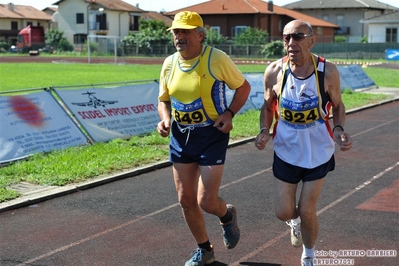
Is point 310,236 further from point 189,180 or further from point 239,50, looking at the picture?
point 239,50

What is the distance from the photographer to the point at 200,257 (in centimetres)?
599

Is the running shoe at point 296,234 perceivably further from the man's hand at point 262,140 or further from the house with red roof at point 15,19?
the house with red roof at point 15,19

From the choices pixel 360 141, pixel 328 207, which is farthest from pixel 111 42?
pixel 328 207

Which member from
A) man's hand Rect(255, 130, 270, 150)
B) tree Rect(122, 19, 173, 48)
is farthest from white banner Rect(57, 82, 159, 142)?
tree Rect(122, 19, 173, 48)

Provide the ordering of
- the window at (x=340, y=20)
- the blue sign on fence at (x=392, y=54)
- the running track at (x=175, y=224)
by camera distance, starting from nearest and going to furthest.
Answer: the running track at (x=175, y=224) < the blue sign on fence at (x=392, y=54) < the window at (x=340, y=20)

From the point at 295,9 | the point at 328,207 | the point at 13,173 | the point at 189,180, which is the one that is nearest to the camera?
the point at 189,180

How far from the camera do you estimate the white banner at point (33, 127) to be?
11059 mm

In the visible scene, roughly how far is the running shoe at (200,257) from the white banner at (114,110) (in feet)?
22.8

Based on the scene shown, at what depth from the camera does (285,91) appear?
5.65 metres

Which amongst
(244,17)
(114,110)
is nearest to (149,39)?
(244,17)

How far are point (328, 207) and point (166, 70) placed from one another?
10.3ft

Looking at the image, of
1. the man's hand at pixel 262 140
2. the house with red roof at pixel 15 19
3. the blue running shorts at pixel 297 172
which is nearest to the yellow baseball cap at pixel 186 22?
the man's hand at pixel 262 140

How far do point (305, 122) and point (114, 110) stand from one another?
331 inches

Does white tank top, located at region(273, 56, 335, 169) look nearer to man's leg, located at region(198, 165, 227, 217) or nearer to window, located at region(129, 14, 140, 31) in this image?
man's leg, located at region(198, 165, 227, 217)
